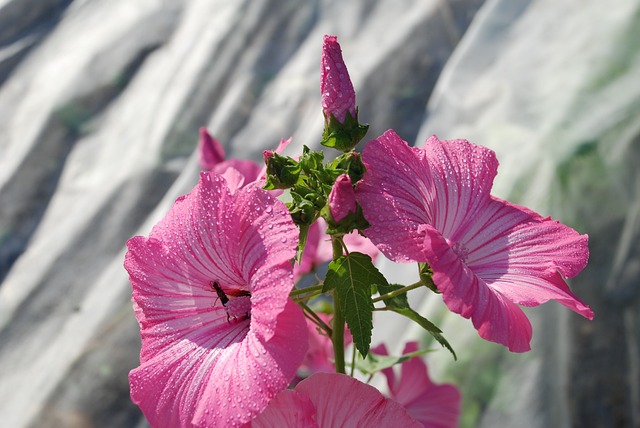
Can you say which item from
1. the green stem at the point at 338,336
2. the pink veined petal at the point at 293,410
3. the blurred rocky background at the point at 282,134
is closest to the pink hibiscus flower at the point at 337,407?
the pink veined petal at the point at 293,410

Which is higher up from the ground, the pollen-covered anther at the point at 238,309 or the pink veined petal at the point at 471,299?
the pollen-covered anther at the point at 238,309

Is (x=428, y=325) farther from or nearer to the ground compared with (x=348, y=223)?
nearer to the ground

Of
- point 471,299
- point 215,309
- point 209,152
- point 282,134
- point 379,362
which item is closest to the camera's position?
point 471,299

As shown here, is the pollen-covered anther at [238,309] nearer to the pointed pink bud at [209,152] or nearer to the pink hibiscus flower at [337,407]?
the pink hibiscus flower at [337,407]

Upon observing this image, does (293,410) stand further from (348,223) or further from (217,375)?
(348,223)

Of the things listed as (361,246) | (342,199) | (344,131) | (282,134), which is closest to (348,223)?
(342,199)

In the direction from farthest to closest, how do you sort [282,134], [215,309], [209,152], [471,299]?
[282,134], [209,152], [215,309], [471,299]

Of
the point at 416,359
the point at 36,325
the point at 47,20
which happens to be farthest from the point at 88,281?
the point at 416,359
